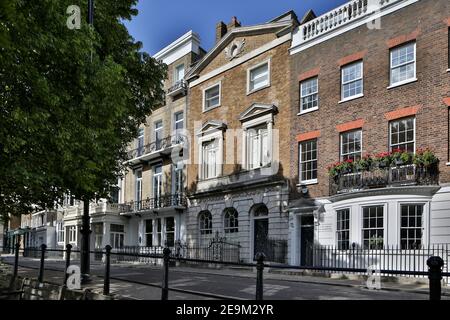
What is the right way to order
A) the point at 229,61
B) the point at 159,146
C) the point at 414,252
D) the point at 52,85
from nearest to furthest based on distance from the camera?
the point at 52,85 → the point at 414,252 → the point at 229,61 → the point at 159,146

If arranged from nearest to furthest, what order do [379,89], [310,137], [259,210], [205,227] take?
[379,89]
[310,137]
[259,210]
[205,227]

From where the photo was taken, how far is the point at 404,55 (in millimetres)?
18344

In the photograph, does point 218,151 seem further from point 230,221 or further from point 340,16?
point 340,16

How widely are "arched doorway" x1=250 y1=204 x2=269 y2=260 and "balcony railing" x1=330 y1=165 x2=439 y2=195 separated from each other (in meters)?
4.70

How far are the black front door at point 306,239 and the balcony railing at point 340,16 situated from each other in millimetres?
8384

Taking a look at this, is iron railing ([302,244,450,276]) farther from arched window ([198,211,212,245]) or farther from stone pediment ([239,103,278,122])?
arched window ([198,211,212,245])

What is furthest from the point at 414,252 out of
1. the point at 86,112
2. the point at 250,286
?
the point at 86,112

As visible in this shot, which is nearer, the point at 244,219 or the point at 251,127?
the point at 244,219

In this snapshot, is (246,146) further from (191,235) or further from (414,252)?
(414,252)

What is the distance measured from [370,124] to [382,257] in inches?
208

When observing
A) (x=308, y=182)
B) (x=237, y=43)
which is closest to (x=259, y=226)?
(x=308, y=182)

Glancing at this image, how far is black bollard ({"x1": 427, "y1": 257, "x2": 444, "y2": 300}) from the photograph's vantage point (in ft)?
16.0

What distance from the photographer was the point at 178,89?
30484 mm

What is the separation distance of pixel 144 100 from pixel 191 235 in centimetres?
1166
